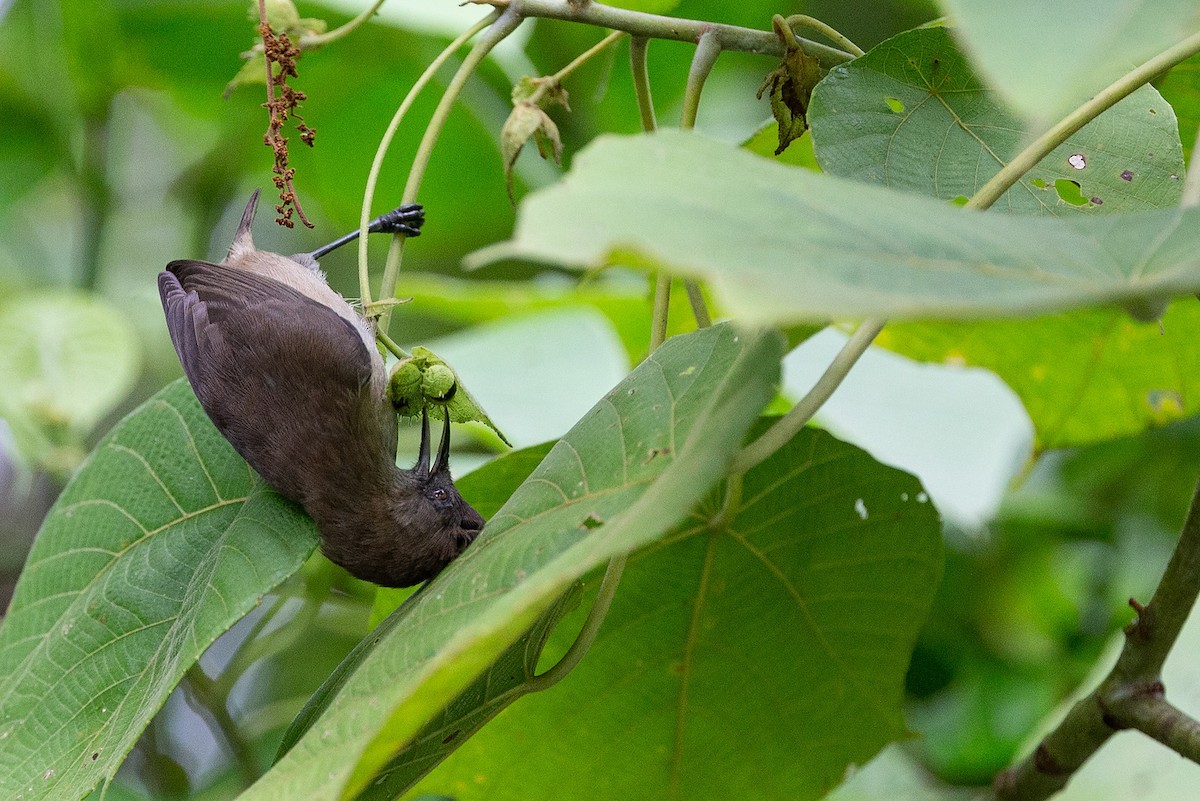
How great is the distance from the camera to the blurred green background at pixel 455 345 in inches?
79.7

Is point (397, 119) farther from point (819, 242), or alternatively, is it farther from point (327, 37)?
point (819, 242)

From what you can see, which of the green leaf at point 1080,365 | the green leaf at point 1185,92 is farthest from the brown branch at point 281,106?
the green leaf at point 1185,92

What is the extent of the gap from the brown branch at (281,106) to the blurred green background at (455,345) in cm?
57

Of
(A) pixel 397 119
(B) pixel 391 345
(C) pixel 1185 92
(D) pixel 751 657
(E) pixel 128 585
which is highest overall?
(A) pixel 397 119

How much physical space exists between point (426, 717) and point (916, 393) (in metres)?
1.50

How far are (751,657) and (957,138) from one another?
71 centimetres

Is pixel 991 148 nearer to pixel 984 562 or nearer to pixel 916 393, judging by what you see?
pixel 916 393

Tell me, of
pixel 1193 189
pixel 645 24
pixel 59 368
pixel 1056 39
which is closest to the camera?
pixel 1056 39

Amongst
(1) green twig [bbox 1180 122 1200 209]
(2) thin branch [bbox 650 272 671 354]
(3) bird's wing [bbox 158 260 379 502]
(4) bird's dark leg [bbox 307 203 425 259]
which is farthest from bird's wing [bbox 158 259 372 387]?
(1) green twig [bbox 1180 122 1200 209]

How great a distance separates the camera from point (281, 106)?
1333 millimetres

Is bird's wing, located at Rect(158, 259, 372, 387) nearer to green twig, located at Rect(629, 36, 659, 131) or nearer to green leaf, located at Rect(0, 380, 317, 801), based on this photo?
green leaf, located at Rect(0, 380, 317, 801)

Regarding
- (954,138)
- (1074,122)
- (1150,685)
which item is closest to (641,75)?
(954,138)

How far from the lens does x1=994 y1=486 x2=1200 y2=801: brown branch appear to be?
1.20 meters

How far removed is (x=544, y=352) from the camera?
197 centimetres
